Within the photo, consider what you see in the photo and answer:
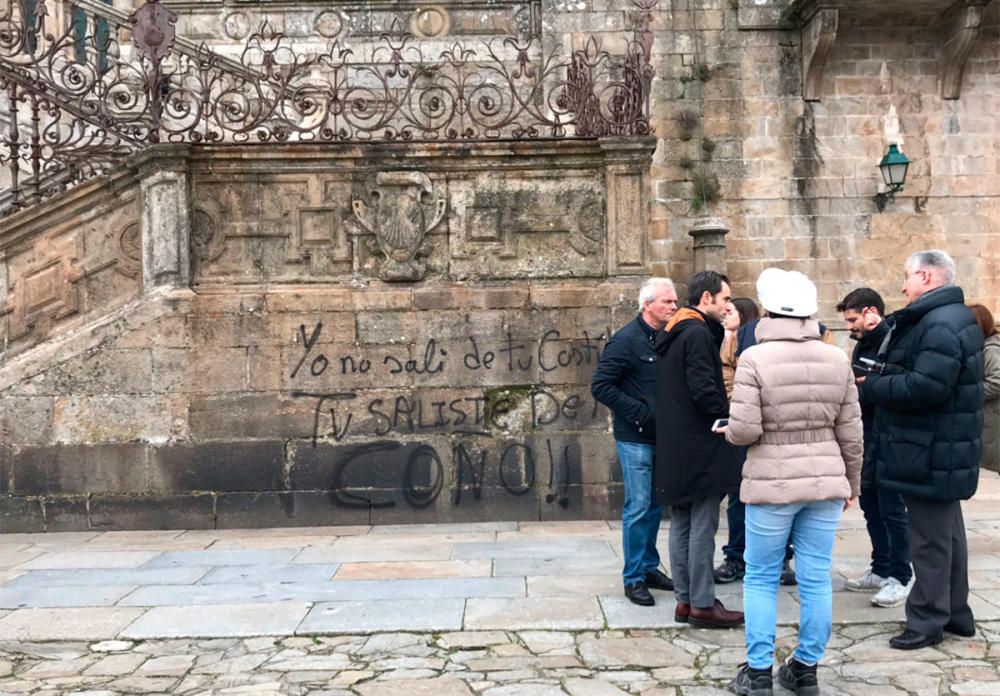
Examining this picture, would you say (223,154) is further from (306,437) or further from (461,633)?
(461,633)

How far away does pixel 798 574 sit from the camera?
4.23 meters

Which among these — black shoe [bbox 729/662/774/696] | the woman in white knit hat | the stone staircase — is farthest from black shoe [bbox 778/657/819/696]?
the stone staircase

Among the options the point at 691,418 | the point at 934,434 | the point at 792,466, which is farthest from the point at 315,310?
the point at 934,434

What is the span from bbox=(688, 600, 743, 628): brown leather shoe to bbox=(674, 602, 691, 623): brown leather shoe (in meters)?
0.06

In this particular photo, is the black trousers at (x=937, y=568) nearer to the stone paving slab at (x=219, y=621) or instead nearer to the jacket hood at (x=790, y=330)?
the jacket hood at (x=790, y=330)

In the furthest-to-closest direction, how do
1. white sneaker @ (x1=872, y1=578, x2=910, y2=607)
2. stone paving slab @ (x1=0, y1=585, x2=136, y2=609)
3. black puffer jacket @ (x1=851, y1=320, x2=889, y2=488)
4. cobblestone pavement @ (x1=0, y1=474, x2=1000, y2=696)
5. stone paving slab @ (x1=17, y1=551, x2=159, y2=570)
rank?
stone paving slab @ (x1=17, y1=551, x2=159, y2=570)
stone paving slab @ (x1=0, y1=585, x2=136, y2=609)
black puffer jacket @ (x1=851, y1=320, x2=889, y2=488)
white sneaker @ (x1=872, y1=578, x2=910, y2=607)
cobblestone pavement @ (x1=0, y1=474, x2=1000, y2=696)

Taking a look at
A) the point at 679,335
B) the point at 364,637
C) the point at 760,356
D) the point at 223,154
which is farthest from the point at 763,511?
the point at 223,154

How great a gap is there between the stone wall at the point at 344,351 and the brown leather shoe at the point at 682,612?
9.26 feet

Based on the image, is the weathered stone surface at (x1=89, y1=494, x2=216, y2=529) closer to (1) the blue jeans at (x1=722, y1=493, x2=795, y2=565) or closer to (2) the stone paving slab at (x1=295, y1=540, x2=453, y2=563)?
(2) the stone paving slab at (x1=295, y1=540, x2=453, y2=563)

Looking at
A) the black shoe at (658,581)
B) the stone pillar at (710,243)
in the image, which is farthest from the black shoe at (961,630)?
the stone pillar at (710,243)

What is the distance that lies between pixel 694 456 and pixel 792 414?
0.98m

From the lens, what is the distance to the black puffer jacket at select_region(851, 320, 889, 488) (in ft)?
18.0

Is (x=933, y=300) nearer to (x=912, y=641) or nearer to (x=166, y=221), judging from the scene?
(x=912, y=641)

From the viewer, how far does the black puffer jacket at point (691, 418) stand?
5.00 metres
